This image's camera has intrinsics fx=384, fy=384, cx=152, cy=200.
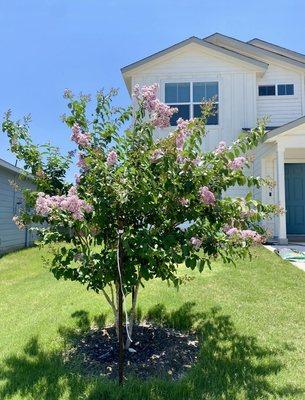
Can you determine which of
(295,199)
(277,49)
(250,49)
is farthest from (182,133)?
(277,49)

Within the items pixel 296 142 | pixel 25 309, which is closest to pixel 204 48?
pixel 296 142

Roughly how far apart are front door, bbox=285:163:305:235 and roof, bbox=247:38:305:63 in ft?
17.9

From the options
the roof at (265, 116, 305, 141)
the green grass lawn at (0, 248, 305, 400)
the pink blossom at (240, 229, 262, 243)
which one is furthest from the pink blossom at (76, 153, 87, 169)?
the roof at (265, 116, 305, 141)

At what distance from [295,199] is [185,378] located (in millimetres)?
10771

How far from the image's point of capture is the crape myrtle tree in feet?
9.93

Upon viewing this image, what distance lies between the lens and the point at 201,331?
432 cm

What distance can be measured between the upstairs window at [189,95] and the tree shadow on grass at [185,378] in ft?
33.9

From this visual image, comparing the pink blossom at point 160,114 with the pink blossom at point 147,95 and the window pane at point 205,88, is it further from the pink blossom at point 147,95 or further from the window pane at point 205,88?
the window pane at point 205,88

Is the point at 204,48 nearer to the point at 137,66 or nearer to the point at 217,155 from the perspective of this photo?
the point at 137,66

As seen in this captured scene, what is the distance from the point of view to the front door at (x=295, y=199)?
12875 mm

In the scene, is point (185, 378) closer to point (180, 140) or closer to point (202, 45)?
point (180, 140)

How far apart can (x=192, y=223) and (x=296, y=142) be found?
28.2ft

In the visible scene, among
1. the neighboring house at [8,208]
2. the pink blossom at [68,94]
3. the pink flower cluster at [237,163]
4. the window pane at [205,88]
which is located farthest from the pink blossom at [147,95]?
the window pane at [205,88]

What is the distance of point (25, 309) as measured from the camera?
551 centimetres
